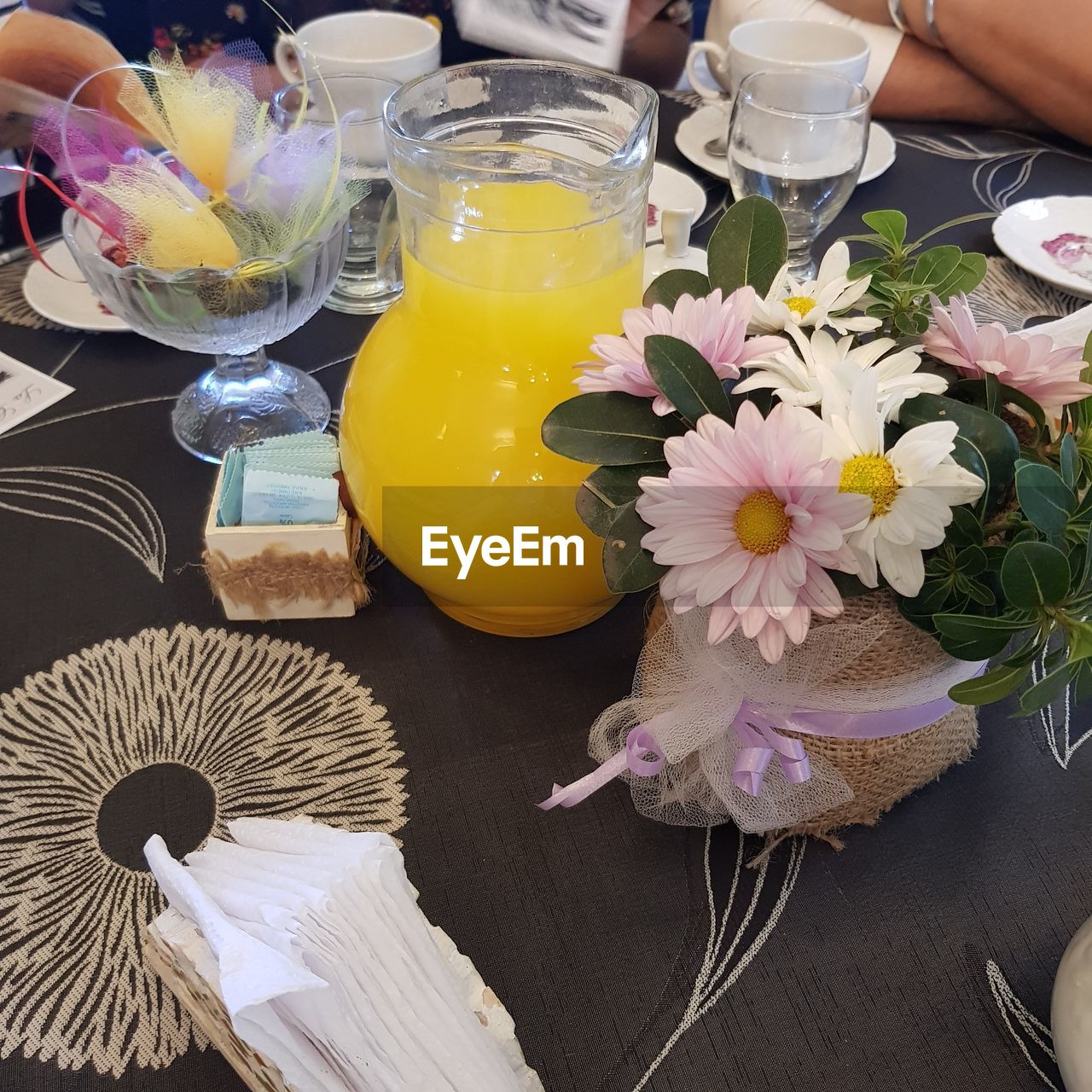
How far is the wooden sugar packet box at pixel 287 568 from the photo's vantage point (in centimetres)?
48

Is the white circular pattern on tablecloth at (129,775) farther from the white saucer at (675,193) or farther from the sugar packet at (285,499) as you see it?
the white saucer at (675,193)

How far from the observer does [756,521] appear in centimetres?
30

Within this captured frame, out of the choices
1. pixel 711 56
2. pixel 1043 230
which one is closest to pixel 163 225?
pixel 711 56

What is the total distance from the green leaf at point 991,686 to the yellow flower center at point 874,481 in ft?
0.22

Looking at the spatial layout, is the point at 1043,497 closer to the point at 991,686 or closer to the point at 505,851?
the point at 991,686

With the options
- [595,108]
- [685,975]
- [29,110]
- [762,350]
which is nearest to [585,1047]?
[685,975]

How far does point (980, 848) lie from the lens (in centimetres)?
42

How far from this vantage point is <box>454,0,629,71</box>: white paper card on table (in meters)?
0.93

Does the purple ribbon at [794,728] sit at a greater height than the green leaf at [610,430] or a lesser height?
lesser

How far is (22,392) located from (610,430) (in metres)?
0.49

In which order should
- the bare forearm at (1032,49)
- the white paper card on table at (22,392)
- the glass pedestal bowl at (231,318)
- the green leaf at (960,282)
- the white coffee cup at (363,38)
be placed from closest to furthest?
the green leaf at (960,282) < the glass pedestal bowl at (231,318) < the white paper card on table at (22,392) < the white coffee cup at (363,38) < the bare forearm at (1032,49)

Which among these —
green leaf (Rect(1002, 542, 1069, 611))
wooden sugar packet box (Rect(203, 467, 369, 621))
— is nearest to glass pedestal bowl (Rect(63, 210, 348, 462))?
wooden sugar packet box (Rect(203, 467, 369, 621))

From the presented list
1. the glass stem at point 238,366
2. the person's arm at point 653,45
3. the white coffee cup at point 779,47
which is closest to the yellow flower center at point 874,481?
the glass stem at point 238,366

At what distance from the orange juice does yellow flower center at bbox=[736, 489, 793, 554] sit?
5.3 inches
